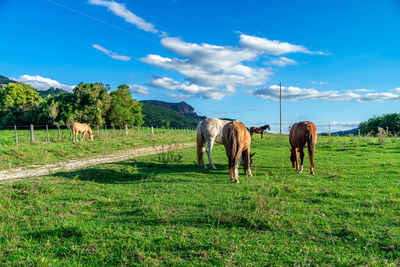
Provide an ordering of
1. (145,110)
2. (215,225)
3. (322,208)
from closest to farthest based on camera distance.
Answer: (215,225)
(322,208)
(145,110)

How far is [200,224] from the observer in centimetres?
403

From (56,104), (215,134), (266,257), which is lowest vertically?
(266,257)

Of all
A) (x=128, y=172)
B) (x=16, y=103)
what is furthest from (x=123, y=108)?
(x=128, y=172)

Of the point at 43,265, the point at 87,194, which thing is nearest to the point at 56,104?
the point at 87,194

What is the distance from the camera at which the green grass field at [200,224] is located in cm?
305

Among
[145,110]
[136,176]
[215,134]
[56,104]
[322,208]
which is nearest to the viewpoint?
[322,208]

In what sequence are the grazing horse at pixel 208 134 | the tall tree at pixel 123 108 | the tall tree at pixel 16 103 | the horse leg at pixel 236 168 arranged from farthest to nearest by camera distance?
the tall tree at pixel 16 103
the tall tree at pixel 123 108
the grazing horse at pixel 208 134
the horse leg at pixel 236 168

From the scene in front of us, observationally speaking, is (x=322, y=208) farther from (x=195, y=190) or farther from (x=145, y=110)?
(x=145, y=110)

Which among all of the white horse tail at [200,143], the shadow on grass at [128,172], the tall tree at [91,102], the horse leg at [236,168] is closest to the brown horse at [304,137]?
the horse leg at [236,168]

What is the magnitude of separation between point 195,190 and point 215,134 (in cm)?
430

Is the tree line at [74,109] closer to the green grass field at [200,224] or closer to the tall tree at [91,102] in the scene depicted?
the tall tree at [91,102]

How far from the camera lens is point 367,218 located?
164 inches

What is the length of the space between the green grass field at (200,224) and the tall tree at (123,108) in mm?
38866

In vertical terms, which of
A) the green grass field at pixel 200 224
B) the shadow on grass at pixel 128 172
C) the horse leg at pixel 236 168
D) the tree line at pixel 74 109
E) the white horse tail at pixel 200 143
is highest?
the tree line at pixel 74 109
